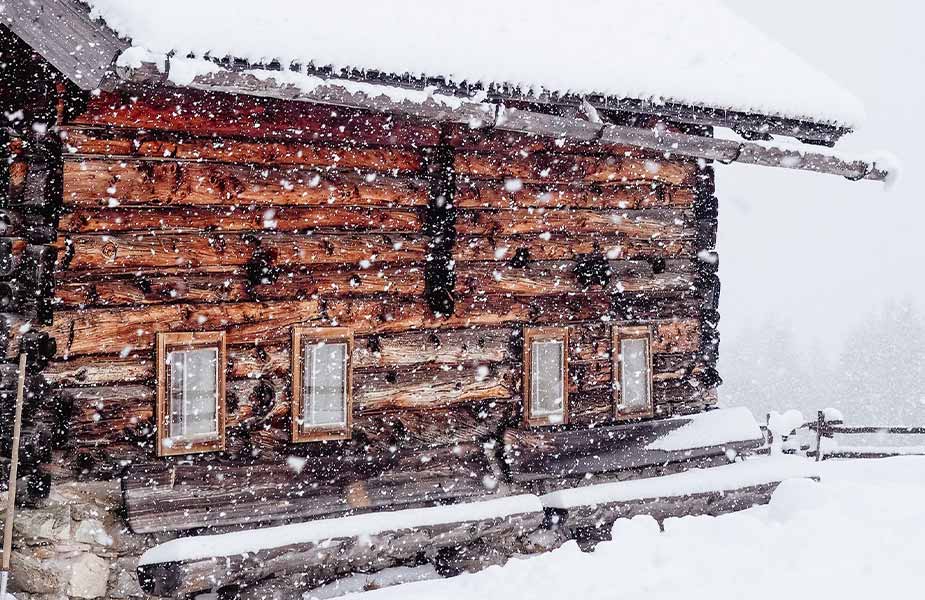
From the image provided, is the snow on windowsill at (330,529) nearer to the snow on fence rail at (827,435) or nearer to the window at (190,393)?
the window at (190,393)

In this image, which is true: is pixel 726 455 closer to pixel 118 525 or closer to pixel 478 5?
pixel 478 5

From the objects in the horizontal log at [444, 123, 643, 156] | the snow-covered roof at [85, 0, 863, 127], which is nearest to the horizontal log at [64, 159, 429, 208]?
the horizontal log at [444, 123, 643, 156]

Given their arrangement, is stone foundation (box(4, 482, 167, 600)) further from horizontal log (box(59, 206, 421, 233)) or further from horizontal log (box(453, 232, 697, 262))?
horizontal log (box(453, 232, 697, 262))

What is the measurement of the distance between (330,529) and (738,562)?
112 inches

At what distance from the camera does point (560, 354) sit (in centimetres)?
795

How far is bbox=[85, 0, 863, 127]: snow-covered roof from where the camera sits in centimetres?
570

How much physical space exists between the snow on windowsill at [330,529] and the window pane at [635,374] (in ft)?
5.04

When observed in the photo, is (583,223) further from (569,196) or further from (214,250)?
(214,250)

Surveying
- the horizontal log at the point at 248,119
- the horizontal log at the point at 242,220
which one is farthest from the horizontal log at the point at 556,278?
the horizontal log at the point at 248,119

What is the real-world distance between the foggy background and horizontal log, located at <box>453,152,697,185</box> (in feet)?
117

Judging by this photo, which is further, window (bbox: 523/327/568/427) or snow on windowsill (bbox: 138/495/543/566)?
window (bbox: 523/327/568/427)

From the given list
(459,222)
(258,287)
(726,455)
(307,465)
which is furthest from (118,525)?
(726,455)

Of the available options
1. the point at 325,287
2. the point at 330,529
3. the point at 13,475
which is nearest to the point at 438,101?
the point at 325,287

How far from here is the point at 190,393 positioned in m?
6.29
